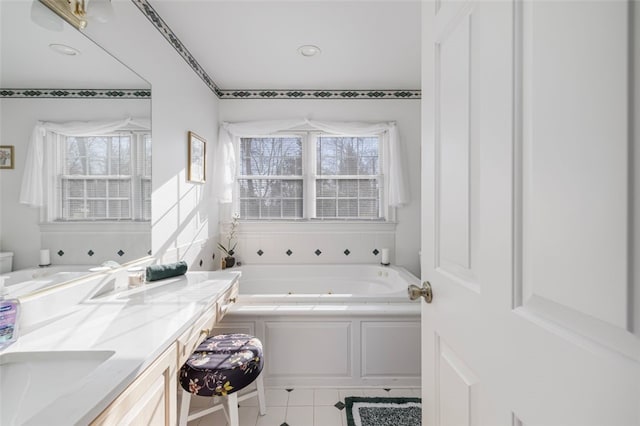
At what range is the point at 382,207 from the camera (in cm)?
340

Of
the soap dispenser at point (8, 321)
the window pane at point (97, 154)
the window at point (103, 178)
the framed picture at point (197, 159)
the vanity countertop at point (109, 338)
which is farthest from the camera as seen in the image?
the framed picture at point (197, 159)

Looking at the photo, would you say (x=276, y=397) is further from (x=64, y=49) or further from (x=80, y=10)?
(x=80, y=10)

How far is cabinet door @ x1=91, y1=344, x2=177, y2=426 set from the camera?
2.42 feet

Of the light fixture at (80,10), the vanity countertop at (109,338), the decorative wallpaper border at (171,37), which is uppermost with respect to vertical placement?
the decorative wallpaper border at (171,37)

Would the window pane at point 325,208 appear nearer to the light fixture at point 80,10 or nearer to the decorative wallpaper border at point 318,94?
the decorative wallpaper border at point 318,94

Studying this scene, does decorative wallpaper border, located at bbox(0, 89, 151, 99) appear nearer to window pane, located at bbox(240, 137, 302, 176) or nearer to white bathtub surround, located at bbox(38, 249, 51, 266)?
white bathtub surround, located at bbox(38, 249, 51, 266)

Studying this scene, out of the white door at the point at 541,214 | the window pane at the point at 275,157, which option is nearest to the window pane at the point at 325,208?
the window pane at the point at 275,157

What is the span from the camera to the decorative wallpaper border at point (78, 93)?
3.31 ft

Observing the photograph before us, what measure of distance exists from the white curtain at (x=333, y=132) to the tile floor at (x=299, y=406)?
1894 millimetres

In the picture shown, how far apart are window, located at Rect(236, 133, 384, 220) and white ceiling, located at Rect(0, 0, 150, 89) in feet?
6.44

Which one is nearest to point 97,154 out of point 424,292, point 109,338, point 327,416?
point 109,338

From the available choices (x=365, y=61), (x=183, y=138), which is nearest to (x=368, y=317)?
(x=183, y=138)

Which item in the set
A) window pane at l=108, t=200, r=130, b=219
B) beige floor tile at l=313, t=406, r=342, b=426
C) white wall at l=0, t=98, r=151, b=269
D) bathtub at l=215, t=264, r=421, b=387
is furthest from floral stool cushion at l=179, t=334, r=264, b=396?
window pane at l=108, t=200, r=130, b=219

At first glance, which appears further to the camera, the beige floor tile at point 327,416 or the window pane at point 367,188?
the window pane at point 367,188
